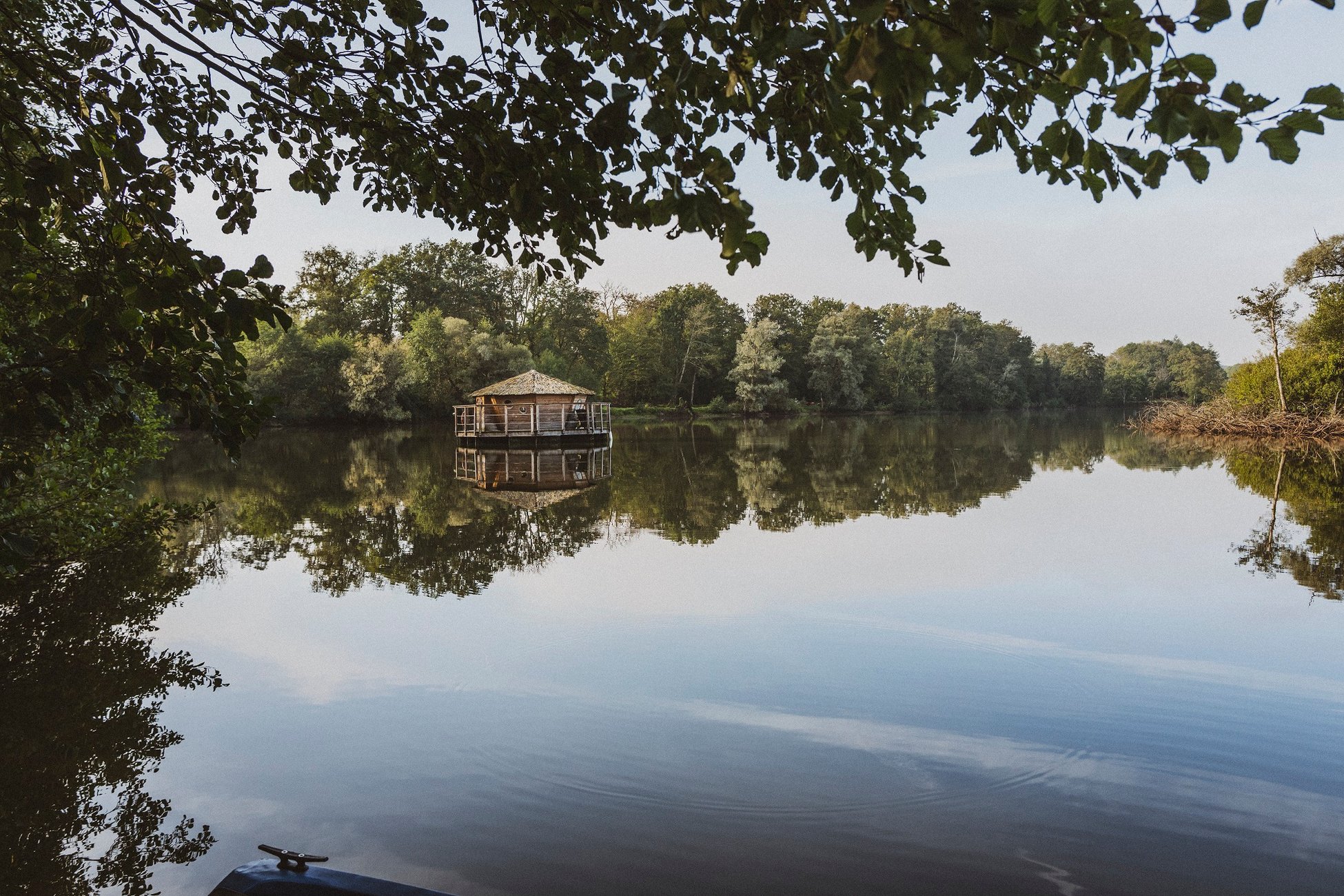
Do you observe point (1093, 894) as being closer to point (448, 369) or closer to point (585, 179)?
point (585, 179)

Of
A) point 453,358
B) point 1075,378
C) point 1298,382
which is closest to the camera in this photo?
point 1298,382

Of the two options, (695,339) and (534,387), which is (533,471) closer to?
(534,387)

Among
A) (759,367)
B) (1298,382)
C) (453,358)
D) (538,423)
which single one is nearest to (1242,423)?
(1298,382)

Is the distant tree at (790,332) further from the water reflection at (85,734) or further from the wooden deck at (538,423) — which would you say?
the water reflection at (85,734)

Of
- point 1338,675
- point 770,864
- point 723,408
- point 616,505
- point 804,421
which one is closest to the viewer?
point 770,864

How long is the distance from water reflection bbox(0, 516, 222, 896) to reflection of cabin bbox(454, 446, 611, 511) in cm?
771

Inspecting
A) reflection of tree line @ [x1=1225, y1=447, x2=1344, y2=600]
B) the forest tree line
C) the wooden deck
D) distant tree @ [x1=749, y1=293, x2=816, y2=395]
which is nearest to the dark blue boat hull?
reflection of tree line @ [x1=1225, y1=447, x2=1344, y2=600]

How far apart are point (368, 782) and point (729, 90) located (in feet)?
12.2

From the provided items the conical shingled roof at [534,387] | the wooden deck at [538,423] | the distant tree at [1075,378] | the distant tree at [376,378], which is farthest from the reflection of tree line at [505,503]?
the distant tree at [1075,378]

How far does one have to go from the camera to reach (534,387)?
98.4 ft

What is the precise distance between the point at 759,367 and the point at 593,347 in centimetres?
1421

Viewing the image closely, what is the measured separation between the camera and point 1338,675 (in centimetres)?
538

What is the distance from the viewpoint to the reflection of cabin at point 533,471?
1608 cm

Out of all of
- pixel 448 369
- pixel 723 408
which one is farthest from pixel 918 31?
pixel 723 408
